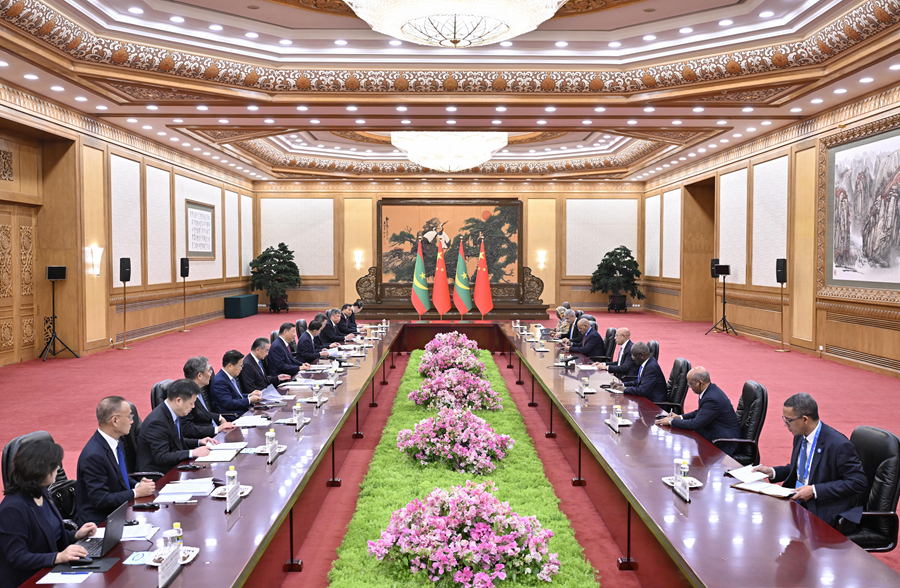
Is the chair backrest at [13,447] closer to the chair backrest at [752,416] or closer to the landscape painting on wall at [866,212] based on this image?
the chair backrest at [752,416]

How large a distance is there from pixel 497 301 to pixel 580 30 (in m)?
11.0

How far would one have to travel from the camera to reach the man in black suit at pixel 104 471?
303 centimetres

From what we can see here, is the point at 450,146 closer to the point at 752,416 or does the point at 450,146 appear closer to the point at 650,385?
the point at 650,385

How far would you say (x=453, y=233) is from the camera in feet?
63.8

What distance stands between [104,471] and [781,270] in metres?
11.3

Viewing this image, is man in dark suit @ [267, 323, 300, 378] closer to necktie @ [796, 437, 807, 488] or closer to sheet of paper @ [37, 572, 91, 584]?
sheet of paper @ [37, 572, 91, 584]

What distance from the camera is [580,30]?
8.53m

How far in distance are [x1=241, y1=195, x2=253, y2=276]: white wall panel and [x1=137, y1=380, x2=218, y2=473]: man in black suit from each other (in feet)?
52.2

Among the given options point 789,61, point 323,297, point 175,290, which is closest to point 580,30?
point 789,61

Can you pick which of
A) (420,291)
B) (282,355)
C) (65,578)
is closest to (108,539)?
(65,578)

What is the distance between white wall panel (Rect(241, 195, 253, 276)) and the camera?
62.3 ft

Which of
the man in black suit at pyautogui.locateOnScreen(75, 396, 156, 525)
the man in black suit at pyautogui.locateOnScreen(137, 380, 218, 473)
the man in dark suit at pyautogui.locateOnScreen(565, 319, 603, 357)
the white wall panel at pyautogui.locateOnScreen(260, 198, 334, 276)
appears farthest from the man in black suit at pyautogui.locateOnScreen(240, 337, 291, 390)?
the white wall panel at pyautogui.locateOnScreen(260, 198, 334, 276)

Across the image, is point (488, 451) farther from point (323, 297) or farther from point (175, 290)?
point (323, 297)

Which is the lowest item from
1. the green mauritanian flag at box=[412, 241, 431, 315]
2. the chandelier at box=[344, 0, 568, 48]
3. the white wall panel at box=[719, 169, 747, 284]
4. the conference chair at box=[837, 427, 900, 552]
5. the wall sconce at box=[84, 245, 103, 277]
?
the conference chair at box=[837, 427, 900, 552]
